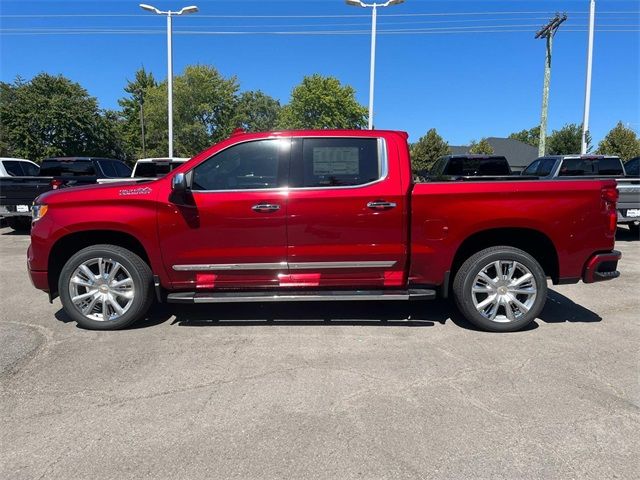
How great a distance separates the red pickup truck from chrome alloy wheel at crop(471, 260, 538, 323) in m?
0.01

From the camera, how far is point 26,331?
494cm

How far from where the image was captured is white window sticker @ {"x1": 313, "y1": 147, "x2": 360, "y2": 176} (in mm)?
4805

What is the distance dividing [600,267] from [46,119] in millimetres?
43118

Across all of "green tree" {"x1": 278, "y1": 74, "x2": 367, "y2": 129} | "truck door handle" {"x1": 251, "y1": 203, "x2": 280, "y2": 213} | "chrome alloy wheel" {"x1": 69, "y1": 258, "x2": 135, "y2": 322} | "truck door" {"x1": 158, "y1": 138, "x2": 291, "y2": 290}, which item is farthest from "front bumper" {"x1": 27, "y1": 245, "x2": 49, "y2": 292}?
"green tree" {"x1": 278, "y1": 74, "x2": 367, "y2": 129}

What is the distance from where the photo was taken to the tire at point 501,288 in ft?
15.7

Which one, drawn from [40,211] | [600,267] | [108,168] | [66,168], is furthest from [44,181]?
[600,267]

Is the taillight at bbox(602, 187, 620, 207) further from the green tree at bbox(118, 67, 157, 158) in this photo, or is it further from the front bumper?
the green tree at bbox(118, 67, 157, 158)

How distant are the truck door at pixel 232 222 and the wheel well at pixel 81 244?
0.45m

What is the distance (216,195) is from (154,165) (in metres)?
8.99

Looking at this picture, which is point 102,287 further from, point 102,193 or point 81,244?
point 102,193

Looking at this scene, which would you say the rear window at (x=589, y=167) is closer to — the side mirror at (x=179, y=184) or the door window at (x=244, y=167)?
the door window at (x=244, y=167)

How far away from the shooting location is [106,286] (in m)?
4.87

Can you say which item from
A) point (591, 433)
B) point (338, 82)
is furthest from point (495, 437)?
point (338, 82)

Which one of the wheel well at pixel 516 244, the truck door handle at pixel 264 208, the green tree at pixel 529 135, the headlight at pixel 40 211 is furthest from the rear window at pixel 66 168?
the green tree at pixel 529 135
